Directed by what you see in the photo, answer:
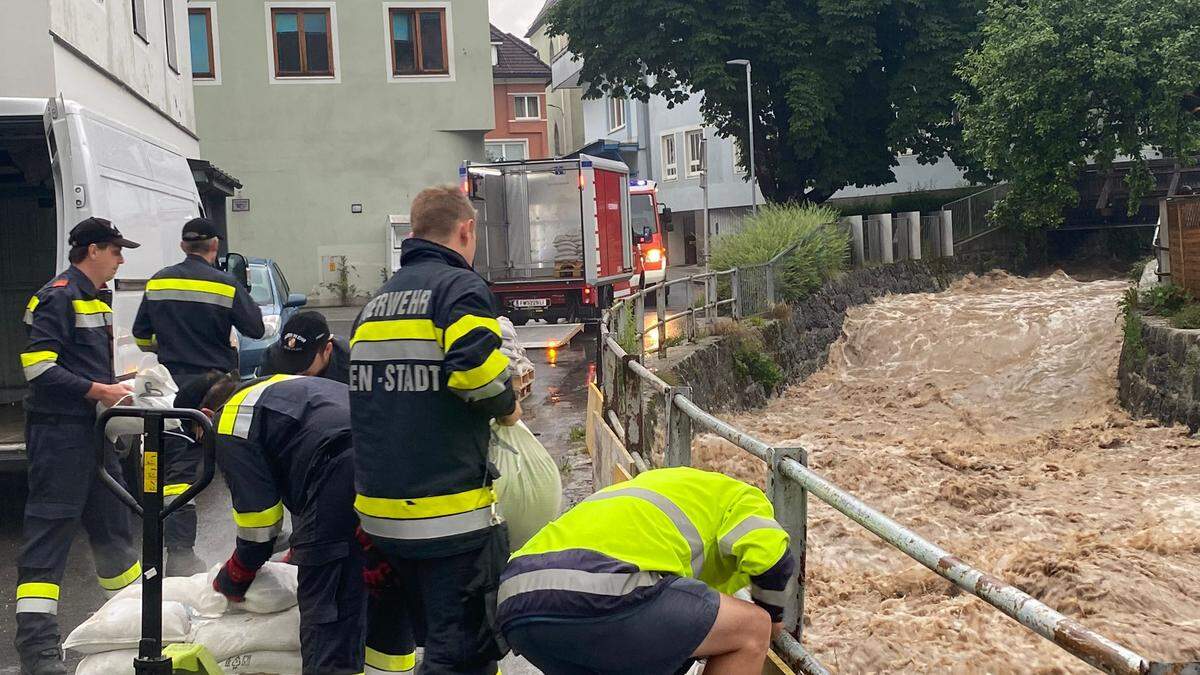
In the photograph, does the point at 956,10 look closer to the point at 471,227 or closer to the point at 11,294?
the point at 11,294

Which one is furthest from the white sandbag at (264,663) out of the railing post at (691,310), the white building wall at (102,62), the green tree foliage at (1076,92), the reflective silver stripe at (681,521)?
the green tree foliage at (1076,92)

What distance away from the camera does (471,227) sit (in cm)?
408

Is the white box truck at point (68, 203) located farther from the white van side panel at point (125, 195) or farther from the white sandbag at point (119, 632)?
the white sandbag at point (119, 632)

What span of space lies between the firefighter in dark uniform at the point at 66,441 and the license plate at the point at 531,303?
1341cm

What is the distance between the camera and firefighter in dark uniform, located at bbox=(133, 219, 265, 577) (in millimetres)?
6582

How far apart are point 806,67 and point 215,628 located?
26.3 metres

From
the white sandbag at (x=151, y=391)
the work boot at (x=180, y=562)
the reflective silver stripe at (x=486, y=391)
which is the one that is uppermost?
the reflective silver stripe at (x=486, y=391)

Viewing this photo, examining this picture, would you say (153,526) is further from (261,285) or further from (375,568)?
(261,285)

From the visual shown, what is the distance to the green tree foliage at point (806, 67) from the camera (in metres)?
28.4

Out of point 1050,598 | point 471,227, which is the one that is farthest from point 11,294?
point 1050,598

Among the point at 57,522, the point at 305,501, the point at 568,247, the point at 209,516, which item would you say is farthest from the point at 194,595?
the point at 568,247

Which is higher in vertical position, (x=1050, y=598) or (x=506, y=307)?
(x=506, y=307)

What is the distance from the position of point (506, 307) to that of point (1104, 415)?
910cm

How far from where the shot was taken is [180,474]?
634cm
